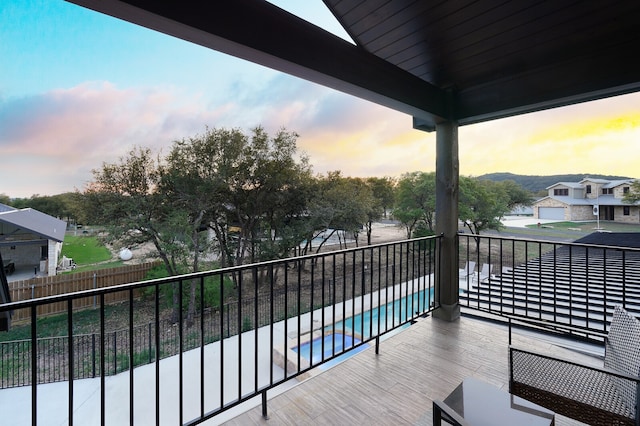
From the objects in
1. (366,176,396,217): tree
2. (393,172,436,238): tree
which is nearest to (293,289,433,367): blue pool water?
(393,172,436,238): tree

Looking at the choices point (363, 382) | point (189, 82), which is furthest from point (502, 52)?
point (189, 82)

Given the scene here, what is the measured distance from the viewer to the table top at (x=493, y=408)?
1.22m

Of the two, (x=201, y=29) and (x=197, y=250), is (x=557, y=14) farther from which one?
(x=197, y=250)

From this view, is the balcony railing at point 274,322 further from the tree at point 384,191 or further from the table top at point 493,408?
the tree at point 384,191

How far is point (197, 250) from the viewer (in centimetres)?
1014

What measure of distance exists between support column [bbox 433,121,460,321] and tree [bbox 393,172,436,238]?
11.8 m

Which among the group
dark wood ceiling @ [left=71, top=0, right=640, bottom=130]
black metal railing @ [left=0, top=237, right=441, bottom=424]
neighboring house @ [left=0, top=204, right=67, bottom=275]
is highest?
dark wood ceiling @ [left=71, top=0, right=640, bottom=130]

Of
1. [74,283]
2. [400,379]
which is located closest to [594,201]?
[400,379]

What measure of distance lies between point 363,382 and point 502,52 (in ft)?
9.69

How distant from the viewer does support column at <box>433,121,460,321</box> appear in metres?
3.08

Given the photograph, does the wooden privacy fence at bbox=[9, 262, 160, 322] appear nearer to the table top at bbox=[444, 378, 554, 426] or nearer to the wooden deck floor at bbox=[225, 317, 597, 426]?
the wooden deck floor at bbox=[225, 317, 597, 426]

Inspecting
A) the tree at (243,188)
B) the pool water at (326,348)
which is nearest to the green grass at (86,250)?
the tree at (243,188)

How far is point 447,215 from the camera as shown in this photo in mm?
3113

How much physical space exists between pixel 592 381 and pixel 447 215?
6.14 ft
